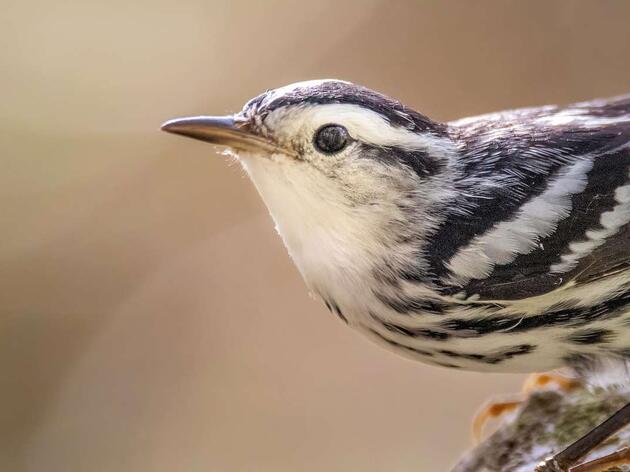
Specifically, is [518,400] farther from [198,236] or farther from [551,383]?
[198,236]

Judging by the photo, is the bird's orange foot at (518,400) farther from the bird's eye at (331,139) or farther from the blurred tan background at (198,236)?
the blurred tan background at (198,236)

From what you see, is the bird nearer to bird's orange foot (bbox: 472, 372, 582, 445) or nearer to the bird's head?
the bird's head

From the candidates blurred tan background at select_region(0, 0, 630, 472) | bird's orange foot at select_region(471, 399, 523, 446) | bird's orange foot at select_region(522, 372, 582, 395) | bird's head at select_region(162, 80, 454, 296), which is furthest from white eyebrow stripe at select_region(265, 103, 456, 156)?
blurred tan background at select_region(0, 0, 630, 472)

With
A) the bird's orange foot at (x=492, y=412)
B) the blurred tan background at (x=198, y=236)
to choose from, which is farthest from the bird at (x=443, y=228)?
the blurred tan background at (x=198, y=236)

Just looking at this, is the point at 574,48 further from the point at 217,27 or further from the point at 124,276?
the point at 124,276

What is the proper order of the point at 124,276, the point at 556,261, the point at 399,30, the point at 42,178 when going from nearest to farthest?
the point at 556,261 < the point at 124,276 < the point at 42,178 < the point at 399,30

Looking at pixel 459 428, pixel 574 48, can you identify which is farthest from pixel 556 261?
pixel 574 48
